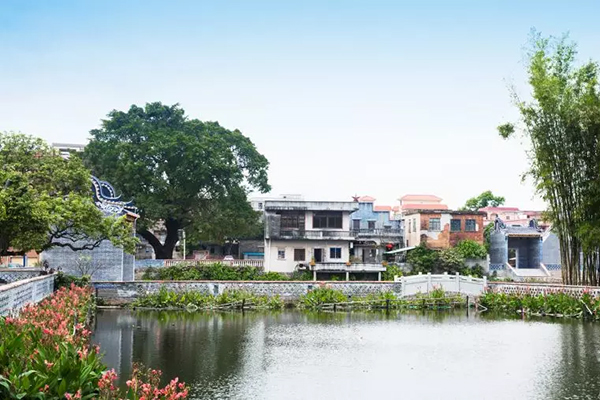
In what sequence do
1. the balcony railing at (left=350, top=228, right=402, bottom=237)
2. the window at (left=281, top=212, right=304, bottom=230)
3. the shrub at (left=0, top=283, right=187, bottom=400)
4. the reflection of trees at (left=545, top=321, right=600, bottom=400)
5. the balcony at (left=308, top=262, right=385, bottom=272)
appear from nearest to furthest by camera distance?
the shrub at (left=0, top=283, right=187, bottom=400) < the reflection of trees at (left=545, top=321, right=600, bottom=400) < the balcony at (left=308, top=262, right=385, bottom=272) < the window at (left=281, top=212, right=304, bottom=230) < the balcony railing at (left=350, top=228, right=402, bottom=237)

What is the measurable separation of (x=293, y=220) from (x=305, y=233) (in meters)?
1.13

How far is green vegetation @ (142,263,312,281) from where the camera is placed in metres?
36.2

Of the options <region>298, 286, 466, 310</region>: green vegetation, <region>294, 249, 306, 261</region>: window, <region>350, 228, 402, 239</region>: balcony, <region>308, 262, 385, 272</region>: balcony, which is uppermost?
<region>350, 228, 402, 239</region>: balcony

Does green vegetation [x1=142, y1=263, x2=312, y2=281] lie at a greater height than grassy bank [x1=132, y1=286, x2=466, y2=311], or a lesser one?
greater

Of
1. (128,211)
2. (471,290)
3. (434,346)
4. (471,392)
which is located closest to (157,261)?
(128,211)

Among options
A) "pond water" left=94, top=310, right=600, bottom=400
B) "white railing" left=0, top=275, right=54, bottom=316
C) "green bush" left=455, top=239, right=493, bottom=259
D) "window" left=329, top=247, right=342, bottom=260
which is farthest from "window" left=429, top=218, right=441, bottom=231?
"white railing" left=0, top=275, right=54, bottom=316

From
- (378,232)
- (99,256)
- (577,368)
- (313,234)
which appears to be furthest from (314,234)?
(577,368)

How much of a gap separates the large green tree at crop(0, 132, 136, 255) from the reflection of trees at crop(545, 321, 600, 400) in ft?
44.7

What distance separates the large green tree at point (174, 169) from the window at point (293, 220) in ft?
7.30

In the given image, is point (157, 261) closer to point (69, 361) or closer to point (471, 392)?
point (471, 392)

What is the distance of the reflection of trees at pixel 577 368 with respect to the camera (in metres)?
10.9

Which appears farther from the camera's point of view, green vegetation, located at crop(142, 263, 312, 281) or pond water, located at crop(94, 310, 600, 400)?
green vegetation, located at crop(142, 263, 312, 281)

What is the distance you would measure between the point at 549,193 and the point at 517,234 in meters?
17.9

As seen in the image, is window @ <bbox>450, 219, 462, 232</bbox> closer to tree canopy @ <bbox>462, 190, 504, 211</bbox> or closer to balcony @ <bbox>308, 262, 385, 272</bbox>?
balcony @ <bbox>308, 262, 385, 272</bbox>
